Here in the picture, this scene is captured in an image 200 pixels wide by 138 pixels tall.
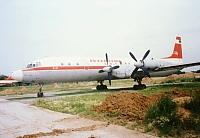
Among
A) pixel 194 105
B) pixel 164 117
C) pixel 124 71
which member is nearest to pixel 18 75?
pixel 124 71

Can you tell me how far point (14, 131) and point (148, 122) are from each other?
17.7 ft

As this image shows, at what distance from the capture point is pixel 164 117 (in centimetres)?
1055

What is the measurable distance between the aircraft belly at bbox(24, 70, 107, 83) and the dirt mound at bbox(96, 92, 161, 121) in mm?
13462

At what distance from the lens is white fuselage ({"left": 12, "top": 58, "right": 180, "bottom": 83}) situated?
93.3ft

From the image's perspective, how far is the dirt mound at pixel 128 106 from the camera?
13.1 m

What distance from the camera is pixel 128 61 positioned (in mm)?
36000

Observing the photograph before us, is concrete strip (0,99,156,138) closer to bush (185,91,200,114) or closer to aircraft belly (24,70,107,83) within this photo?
bush (185,91,200,114)

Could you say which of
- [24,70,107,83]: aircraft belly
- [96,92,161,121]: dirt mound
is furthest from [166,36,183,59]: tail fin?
[96,92,161,121]: dirt mound

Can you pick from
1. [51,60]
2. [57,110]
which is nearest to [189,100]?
[57,110]

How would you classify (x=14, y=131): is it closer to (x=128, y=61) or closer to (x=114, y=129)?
(x=114, y=129)

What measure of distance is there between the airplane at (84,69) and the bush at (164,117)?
18.1 meters

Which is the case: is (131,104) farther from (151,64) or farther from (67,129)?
(151,64)

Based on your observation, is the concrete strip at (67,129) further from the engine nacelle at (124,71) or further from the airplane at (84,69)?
the engine nacelle at (124,71)

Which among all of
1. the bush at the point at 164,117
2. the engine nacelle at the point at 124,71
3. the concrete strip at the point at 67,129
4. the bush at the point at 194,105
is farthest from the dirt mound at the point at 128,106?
the engine nacelle at the point at 124,71
